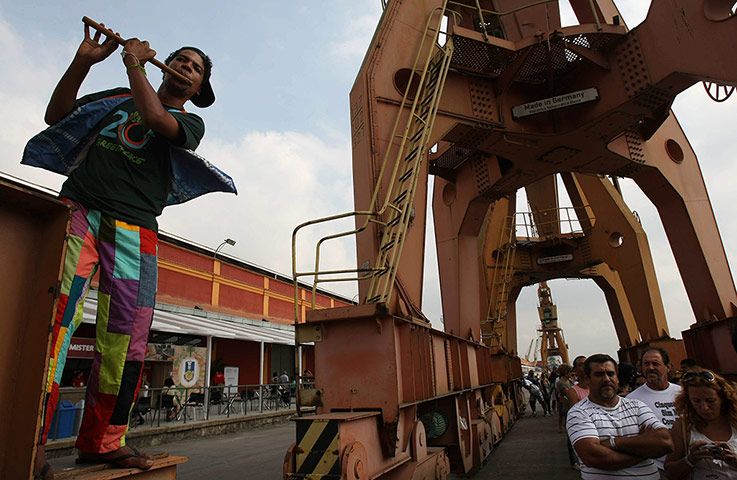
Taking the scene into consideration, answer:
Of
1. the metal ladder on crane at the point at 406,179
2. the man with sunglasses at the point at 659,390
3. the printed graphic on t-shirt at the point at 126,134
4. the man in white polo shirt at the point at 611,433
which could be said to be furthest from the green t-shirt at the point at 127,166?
the man with sunglasses at the point at 659,390

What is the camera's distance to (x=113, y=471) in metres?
2.08

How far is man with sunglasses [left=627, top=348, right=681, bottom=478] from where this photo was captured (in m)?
4.08

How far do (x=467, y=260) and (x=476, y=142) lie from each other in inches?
108

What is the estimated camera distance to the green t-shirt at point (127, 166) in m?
2.47

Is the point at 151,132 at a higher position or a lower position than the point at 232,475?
higher

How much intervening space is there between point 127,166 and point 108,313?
852 millimetres

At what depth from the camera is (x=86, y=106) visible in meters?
2.66

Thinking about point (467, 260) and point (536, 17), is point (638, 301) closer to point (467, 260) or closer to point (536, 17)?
point (467, 260)

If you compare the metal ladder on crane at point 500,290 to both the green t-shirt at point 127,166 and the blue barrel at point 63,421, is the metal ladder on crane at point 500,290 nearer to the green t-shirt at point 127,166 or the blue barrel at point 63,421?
the blue barrel at point 63,421

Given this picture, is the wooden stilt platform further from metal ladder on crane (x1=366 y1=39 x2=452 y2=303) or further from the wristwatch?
the wristwatch

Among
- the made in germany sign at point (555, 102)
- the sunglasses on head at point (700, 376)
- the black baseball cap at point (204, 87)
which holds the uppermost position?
the made in germany sign at point (555, 102)

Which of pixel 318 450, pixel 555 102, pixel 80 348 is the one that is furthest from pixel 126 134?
pixel 80 348

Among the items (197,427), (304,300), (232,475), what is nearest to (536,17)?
(232,475)

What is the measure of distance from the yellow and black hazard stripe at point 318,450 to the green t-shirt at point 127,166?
182cm
